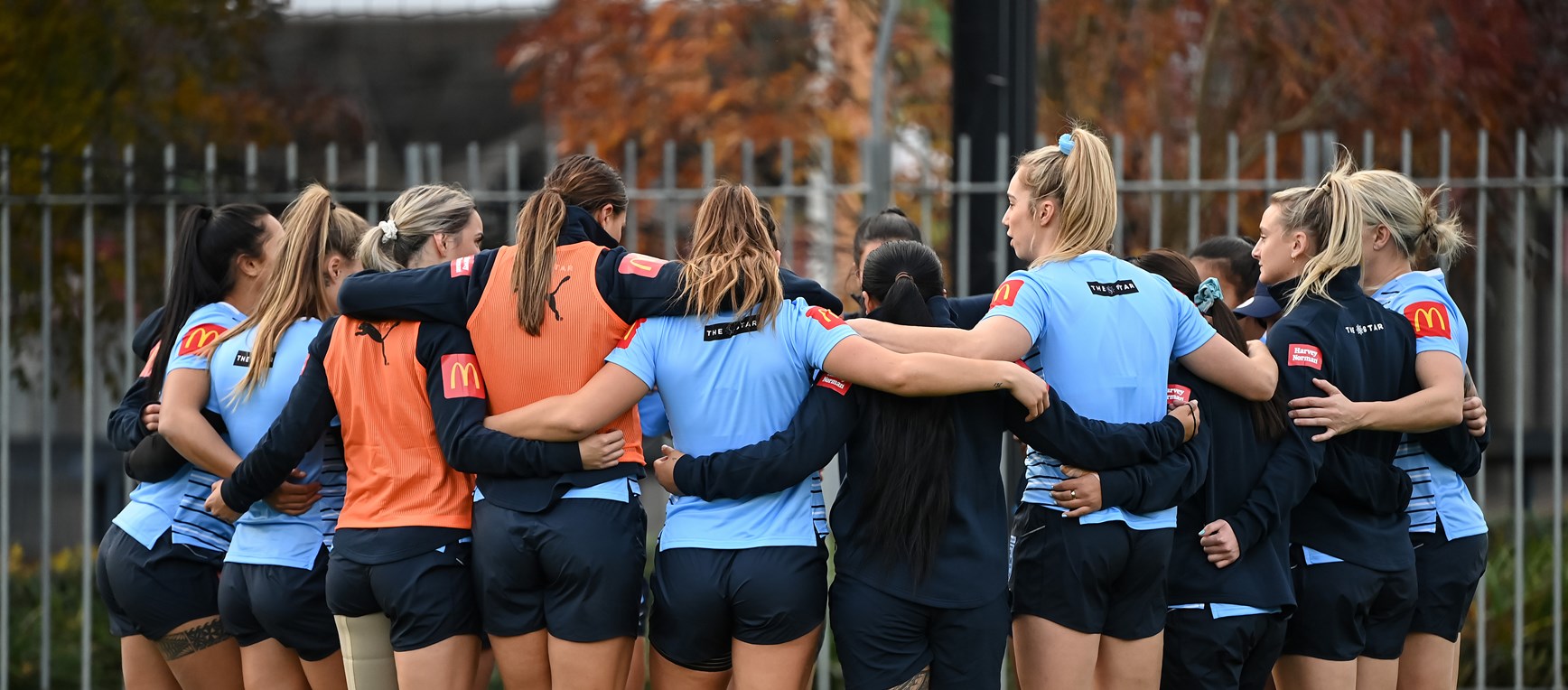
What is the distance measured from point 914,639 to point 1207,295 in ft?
3.92

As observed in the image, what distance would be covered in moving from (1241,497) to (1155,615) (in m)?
0.39

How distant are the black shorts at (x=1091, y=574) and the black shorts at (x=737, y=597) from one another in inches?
20.2

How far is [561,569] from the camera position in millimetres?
3238

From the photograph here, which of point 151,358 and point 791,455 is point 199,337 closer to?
point 151,358

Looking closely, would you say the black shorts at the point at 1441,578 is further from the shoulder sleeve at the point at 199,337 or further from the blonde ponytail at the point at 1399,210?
the shoulder sleeve at the point at 199,337

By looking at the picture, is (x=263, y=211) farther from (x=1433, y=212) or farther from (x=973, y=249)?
(x=1433, y=212)

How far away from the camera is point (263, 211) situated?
3994 millimetres

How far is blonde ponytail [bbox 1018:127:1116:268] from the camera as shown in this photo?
11.0 ft

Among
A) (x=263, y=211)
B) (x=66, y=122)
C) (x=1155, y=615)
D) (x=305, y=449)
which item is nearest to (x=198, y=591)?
(x=305, y=449)

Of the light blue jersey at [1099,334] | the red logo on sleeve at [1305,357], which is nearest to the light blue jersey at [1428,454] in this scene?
the red logo on sleeve at [1305,357]

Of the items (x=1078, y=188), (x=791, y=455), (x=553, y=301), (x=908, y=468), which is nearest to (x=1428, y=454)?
(x=1078, y=188)

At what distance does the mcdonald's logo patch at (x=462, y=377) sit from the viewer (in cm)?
332

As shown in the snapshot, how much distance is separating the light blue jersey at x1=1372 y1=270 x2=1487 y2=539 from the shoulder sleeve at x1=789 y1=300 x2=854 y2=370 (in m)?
1.63

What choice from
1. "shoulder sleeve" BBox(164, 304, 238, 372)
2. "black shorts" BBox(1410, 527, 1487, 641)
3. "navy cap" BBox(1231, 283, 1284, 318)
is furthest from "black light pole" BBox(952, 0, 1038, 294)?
"shoulder sleeve" BBox(164, 304, 238, 372)
